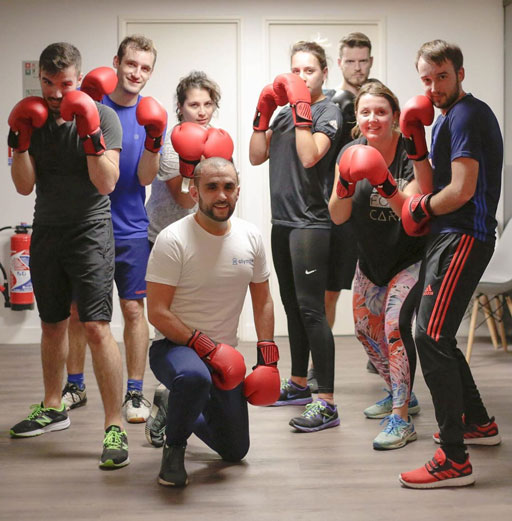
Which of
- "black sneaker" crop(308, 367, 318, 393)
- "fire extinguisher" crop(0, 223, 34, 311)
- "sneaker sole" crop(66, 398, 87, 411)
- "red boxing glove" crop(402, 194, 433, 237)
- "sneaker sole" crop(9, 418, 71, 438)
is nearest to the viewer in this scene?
"red boxing glove" crop(402, 194, 433, 237)

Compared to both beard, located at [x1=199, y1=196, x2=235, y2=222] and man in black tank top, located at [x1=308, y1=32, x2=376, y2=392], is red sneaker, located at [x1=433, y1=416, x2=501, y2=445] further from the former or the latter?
beard, located at [x1=199, y1=196, x2=235, y2=222]

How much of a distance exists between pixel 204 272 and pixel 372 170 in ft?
2.25

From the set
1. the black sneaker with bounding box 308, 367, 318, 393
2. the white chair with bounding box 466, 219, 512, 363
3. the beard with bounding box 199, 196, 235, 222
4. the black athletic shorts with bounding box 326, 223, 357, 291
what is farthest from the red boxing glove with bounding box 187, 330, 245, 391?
the white chair with bounding box 466, 219, 512, 363

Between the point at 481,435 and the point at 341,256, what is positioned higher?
the point at 341,256

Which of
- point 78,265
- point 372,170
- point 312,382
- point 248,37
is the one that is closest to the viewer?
point 372,170

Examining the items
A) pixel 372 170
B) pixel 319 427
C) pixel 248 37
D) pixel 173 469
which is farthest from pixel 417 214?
pixel 248 37

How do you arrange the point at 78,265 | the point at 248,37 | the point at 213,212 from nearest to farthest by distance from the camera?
the point at 213,212, the point at 78,265, the point at 248,37

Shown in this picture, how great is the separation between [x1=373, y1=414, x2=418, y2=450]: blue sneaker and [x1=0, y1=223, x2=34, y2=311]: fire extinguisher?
9.90ft

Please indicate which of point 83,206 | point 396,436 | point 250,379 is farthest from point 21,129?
point 396,436

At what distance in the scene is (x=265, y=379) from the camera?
2736 millimetres

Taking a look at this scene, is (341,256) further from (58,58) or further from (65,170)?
(58,58)

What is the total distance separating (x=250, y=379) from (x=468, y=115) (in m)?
1.12

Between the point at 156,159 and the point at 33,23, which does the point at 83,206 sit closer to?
the point at 156,159

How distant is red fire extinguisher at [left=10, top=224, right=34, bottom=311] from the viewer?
5.34 metres
